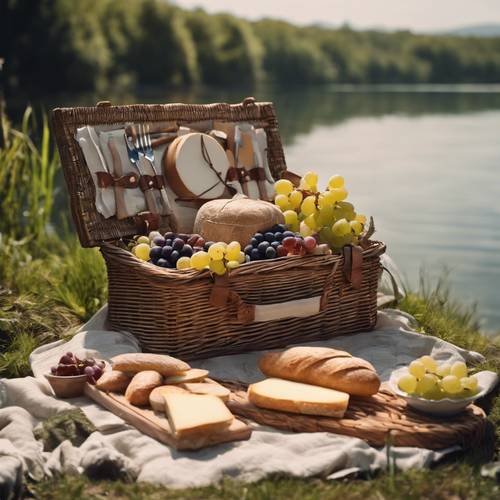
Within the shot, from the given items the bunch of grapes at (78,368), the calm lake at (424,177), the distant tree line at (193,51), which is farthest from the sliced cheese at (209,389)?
the distant tree line at (193,51)

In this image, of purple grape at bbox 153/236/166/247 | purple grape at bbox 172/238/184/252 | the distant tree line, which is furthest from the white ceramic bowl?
the distant tree line

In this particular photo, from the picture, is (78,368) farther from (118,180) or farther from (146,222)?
(118,180)

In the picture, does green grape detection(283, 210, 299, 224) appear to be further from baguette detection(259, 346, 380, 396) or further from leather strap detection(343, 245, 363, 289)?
baguette detection(259, 346, 380, 396)

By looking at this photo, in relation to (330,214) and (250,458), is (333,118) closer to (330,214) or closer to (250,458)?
(330,214)

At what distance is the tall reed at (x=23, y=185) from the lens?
499 cm

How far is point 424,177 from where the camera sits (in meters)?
12.2

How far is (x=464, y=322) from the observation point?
4516 millimetres

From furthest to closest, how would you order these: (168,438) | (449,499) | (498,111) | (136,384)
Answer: (498,111), (136,384), (168,438), (449,499)

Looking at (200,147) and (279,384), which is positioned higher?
(200,147)

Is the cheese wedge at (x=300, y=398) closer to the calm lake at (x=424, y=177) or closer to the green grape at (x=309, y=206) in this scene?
the green grape at (x=309, y=206)

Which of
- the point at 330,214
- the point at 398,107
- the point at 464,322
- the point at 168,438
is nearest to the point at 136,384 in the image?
the point at 168,438

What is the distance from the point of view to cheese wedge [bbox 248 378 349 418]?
2.64m

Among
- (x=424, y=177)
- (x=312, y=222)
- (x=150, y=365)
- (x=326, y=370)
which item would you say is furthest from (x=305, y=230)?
(x=424, y=177)

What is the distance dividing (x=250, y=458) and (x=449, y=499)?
0.58m
